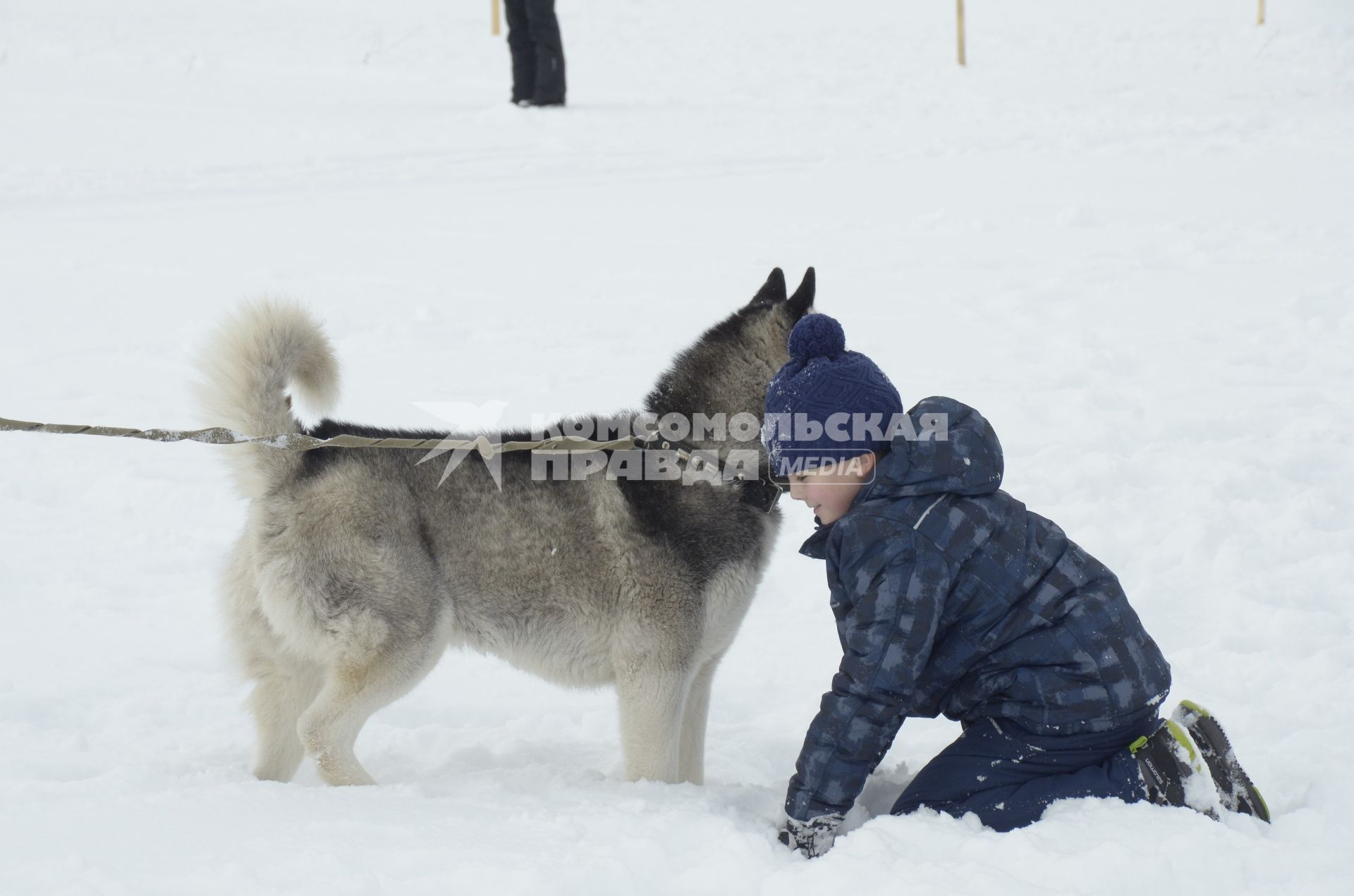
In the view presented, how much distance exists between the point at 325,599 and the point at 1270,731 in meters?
2.61

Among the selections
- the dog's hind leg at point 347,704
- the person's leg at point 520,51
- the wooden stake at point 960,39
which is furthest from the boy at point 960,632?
the wooden stake at point 960,39

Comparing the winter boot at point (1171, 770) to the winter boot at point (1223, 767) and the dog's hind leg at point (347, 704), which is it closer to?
the winter boot at point (1223, 767)

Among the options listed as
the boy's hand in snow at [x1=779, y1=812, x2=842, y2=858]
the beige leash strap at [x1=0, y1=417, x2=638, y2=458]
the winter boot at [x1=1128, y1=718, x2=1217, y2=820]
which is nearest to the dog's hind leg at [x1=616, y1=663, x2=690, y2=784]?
the beige leash strap at [x1=0, y1=417, x2=638, y2=458]

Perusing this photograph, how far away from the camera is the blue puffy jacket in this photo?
2.11 metres

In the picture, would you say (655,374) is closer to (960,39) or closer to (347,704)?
(347,704)

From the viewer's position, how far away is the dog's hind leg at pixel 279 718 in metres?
2.90

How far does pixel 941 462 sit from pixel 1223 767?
92 cm

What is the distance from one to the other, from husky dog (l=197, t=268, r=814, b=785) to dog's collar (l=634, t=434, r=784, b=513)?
2cm

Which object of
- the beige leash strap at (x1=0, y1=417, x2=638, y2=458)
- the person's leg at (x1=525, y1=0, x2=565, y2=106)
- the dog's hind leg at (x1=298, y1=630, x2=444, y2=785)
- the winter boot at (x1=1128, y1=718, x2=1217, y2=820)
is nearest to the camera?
the winter boot at (x1=1128, y1=718, x2=1217, y2=820)

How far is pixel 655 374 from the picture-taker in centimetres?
561

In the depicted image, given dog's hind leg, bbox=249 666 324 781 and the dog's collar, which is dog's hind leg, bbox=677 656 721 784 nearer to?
the dog's collar

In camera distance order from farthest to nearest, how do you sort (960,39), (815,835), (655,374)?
(960,39) < (655,374) < (815,835)

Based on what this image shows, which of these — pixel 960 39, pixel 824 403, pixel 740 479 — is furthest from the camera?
pixel 960 39

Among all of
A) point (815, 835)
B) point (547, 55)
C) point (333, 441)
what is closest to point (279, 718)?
point (333, 441)
